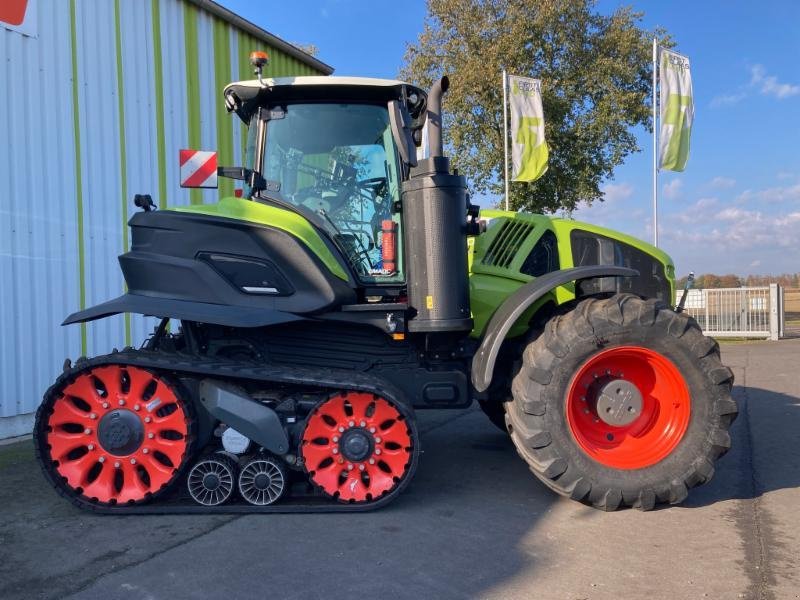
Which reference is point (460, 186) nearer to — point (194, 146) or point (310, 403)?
point (310, 403)

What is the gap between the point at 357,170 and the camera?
4250mm

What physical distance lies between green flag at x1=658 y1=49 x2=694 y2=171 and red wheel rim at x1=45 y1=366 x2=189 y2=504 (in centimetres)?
1241

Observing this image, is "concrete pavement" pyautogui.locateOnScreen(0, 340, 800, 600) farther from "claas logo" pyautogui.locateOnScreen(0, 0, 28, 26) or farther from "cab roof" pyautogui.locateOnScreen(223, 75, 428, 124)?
"claas logo" pyautogui.locateOnScreen(0, 0, 28, 26)

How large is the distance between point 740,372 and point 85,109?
9.73 meters

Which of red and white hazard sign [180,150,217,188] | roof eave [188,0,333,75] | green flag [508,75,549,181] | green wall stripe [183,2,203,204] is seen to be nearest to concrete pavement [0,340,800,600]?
red and white hazard sign [180,150,217,188]

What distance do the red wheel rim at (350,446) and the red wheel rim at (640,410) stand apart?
102 cm

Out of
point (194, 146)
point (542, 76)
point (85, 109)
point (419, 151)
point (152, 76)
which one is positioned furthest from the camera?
point (542, 76)

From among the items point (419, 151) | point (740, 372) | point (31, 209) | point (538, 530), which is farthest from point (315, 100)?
point (740, 372)

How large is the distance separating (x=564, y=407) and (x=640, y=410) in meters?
0.52

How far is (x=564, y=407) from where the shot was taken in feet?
12.5

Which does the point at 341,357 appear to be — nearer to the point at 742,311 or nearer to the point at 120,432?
the point at 120,432

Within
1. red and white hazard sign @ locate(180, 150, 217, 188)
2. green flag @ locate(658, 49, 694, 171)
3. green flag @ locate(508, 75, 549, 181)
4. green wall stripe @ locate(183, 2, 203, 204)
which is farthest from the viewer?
green flag @ locate(658, 49, 694, 171)

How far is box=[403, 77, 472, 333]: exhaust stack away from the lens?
12.7 feet

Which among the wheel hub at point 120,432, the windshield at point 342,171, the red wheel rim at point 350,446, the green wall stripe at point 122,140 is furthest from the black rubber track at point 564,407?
the green wall stripe at point 122,140
